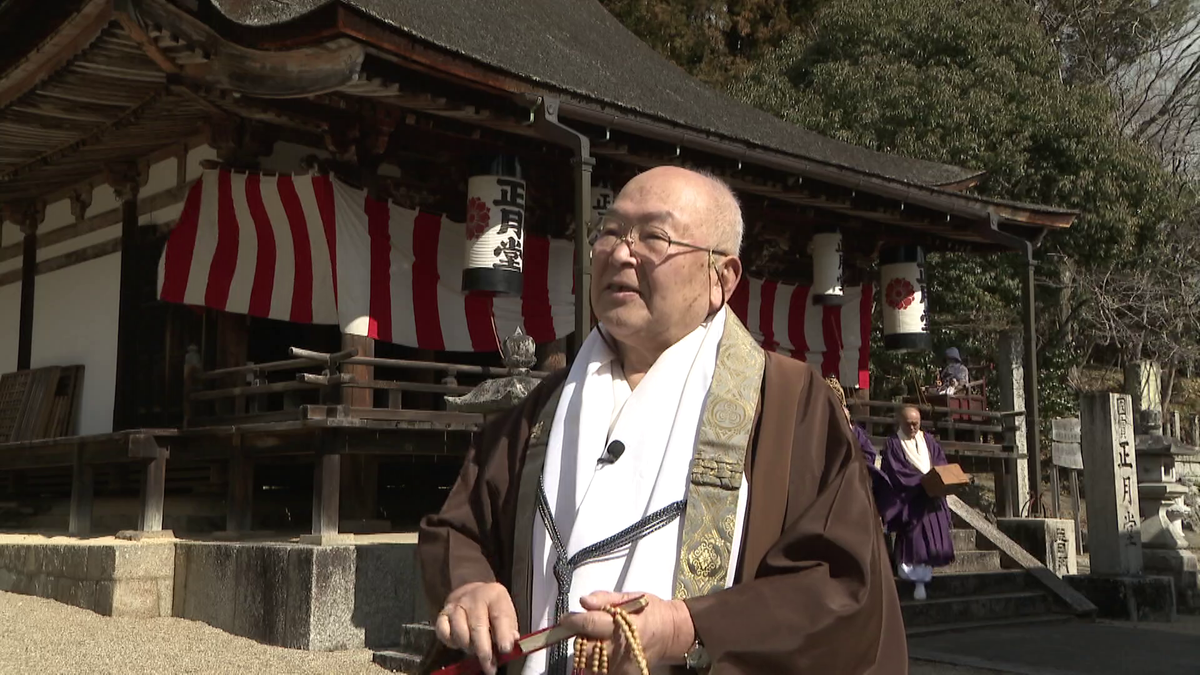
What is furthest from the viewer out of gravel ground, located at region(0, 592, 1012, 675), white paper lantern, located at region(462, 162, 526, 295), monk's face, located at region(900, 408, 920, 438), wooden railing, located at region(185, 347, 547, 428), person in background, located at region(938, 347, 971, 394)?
person in background, located at region(938, 347, 971, 394)

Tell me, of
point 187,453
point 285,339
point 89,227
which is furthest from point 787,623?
point 89,227

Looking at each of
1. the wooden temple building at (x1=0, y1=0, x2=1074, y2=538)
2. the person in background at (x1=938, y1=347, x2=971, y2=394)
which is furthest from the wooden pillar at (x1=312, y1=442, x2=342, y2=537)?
the person in background at (x1=938, y1=347, x2=971, y2=394)

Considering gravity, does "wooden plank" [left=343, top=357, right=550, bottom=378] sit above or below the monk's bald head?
above

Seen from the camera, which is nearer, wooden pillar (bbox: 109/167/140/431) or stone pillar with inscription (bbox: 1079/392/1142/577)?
stone pillar with inscription (bbox: 1079/392/1142/577)

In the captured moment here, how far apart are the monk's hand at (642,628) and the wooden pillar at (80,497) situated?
891cm

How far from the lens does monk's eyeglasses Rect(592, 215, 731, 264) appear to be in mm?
2375

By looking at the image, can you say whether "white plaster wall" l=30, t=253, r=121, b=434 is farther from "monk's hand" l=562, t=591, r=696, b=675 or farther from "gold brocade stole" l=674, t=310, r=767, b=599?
"monk's hand" l=562, t=591, r=696, b=675

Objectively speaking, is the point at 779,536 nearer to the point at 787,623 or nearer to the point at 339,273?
the point at 787,623

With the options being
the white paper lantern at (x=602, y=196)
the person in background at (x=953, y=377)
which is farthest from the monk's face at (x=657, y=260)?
the person in background at (x=953, y=377)

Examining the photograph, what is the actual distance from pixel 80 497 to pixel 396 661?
14.7 ft

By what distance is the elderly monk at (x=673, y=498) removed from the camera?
2.03 meters

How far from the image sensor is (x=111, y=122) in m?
9.69

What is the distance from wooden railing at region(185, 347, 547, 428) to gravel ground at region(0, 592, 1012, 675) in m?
1.58

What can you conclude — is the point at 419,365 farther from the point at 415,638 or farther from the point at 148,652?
the point at 148,652
